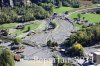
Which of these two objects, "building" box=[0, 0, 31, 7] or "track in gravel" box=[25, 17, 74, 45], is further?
"building" box=[0, 0, 31, 7]

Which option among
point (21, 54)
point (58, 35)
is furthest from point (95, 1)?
point (21, 54)

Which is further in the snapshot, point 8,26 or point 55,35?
point 8,26

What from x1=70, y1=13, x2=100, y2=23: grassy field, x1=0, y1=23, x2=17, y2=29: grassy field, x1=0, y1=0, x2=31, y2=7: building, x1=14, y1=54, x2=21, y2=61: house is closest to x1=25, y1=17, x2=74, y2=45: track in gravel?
x1=70, y1=13, x2=100, y2=23: grassy field

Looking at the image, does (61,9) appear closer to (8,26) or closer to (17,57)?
(8,26)

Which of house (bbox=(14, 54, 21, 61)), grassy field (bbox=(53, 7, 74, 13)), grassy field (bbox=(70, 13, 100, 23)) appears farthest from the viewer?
grassy field (bbox=(53, 7, 74, 13))

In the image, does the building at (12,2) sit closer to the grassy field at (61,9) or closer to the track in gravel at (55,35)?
the grassy field at (61,9)

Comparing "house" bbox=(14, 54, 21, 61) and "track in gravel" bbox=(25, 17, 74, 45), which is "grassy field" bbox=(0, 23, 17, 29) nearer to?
"track in gravel" bbox=(25, 17, 74, 45)

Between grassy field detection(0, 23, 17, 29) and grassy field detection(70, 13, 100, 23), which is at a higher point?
grassy field detection(70, 13, 100, 23)

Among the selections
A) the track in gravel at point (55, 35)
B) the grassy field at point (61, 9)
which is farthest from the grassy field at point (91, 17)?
the track in gravel at point (55, 35)

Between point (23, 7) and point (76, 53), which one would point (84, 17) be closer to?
point (23, 7)

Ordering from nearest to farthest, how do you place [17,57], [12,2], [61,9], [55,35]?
[17,57]
[55,35]
[12,2]
[61,9]

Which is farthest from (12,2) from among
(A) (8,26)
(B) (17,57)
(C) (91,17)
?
(B) (17,57)
